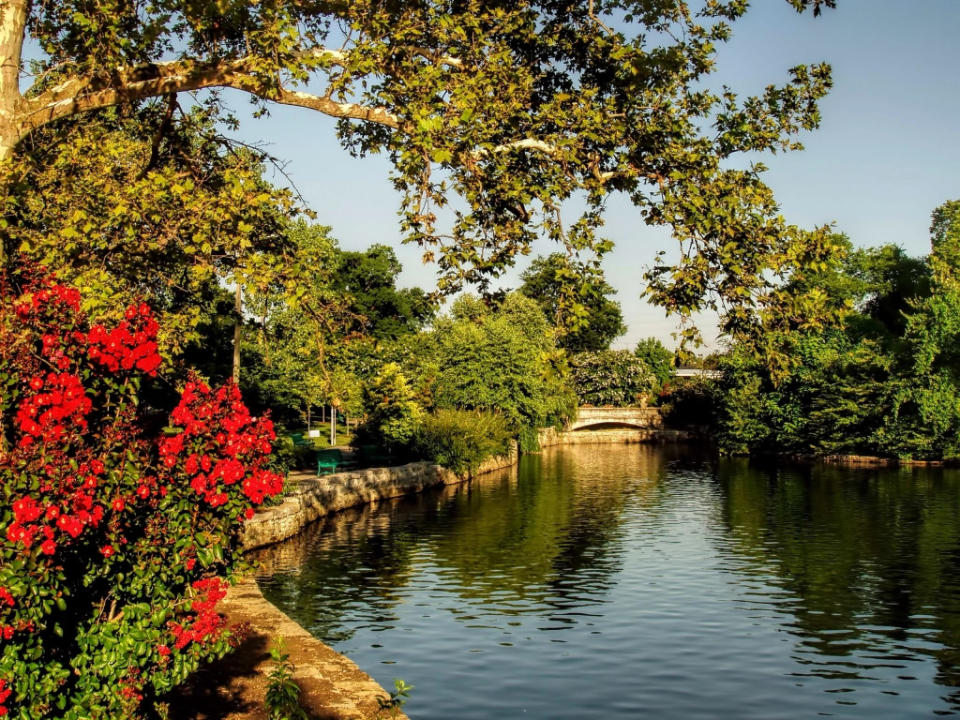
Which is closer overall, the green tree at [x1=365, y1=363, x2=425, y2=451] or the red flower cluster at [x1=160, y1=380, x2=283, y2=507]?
the red flower cluster at [x1=160, y1=380, x2=283, y2=507]

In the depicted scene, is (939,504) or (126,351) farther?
(939,504)

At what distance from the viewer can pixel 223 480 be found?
7441mm

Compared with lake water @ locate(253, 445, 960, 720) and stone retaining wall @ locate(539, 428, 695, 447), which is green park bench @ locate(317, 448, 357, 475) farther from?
stone retaining wall @ locate(539, 428, 695, 447)

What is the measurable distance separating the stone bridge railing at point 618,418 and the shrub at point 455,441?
43952 mm

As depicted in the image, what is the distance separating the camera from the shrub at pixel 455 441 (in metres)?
46.8

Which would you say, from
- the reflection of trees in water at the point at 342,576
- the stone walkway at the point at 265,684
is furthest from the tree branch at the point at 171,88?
the reflection of trees in water at the point at 342,576

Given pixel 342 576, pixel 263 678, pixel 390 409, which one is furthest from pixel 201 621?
pixel 390 409

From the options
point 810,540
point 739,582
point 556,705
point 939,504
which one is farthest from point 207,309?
point 939,504

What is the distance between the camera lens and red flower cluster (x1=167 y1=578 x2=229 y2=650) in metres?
7.44

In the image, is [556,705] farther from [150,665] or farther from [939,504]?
[939,504]

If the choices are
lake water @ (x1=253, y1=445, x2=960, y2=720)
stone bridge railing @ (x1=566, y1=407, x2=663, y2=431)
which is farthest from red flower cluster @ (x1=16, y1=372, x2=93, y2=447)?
stone bridge railing @ (x1=566, y1=407, x2=663, y2=431)

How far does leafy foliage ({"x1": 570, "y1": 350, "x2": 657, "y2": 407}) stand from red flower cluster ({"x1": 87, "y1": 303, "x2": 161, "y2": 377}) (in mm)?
94607

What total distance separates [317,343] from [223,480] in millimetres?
4894

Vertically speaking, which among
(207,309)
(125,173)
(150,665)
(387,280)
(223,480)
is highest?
(387,280)
